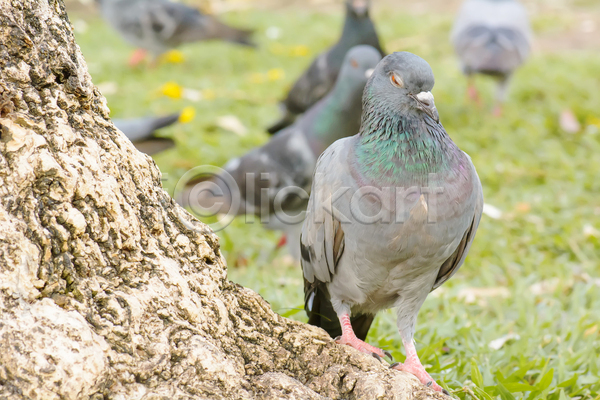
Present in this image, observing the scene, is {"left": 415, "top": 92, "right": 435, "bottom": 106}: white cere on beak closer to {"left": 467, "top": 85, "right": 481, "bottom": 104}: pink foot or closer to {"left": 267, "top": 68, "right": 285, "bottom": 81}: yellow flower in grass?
{"left": 467, "top": 85, "right": 481, "bottom": 104}: pink foot

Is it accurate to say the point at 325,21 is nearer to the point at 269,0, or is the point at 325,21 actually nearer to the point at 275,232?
the point at 269,0

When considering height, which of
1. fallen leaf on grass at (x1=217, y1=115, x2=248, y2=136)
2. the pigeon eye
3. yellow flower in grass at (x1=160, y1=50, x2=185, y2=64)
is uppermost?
yellow flower in grass at (x1=160, y1=50, x2=185, y2=64)

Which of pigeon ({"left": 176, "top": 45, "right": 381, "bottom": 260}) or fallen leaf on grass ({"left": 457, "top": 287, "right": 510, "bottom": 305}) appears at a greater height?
pigeon ({"left": 176, "top": 45, "right": 381, "bottom": 260})

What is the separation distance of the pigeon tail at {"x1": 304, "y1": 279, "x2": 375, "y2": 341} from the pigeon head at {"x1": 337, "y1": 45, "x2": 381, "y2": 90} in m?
1.97

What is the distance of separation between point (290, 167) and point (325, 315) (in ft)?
6.26

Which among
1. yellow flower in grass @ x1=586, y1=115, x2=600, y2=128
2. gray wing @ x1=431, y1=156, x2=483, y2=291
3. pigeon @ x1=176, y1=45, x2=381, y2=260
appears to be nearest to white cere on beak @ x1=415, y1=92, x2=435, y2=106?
gray wing @ x1=431, y1=156, x2=483, y2=291

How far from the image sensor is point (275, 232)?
17.9 ft

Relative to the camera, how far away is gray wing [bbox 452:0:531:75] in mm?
7254

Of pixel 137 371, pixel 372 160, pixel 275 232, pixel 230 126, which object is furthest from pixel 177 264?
pixel 230 126

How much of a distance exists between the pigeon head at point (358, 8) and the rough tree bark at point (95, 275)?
15.4 feet

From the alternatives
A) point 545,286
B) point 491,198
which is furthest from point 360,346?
point 491,198

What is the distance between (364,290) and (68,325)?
47.9 inches

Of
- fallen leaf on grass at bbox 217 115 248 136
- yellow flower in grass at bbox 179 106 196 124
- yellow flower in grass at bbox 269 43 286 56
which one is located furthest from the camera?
yellow flower in grass at bbox 269 43 286 56

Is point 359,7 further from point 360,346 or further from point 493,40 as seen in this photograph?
point 360,346
